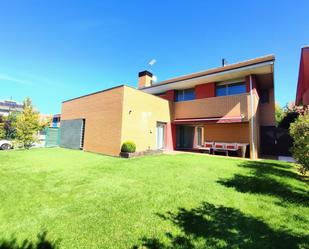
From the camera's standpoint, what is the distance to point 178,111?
23.9 m

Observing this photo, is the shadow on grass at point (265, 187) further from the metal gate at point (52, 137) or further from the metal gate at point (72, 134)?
the metal gate at point (52, 137)

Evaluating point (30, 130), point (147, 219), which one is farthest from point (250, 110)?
point (30, 130)

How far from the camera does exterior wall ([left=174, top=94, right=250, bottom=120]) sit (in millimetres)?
18620

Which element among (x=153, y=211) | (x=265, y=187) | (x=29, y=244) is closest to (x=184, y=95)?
(x=265, y=187)

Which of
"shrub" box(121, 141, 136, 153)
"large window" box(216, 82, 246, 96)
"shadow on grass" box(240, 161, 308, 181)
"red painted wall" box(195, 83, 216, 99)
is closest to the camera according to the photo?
"shadow on grass" box(240, 161, 308, 181)

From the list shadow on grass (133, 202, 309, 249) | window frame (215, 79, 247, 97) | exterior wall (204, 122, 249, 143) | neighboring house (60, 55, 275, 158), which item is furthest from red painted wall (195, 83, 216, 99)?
shadow on grass (133, 202, 309, 249)

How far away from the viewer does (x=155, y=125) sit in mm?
21172

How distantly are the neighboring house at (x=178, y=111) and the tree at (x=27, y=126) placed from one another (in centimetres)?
404

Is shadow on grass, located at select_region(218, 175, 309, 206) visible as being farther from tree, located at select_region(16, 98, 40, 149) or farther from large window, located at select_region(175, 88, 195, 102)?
tree, located at select_region(16, 98, 40, 149)

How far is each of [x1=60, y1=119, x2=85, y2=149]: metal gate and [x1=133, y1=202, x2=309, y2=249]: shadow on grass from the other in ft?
65.5

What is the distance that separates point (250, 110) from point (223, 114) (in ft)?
9.22

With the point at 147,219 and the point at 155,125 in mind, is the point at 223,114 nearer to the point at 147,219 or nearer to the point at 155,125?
the point at 155,125

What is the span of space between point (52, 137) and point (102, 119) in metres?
13.5

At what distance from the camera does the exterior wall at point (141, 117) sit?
17344 mm
